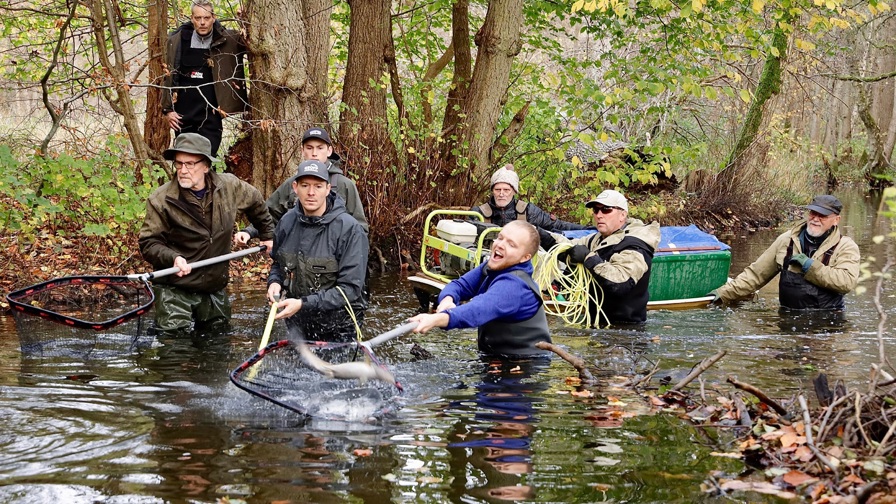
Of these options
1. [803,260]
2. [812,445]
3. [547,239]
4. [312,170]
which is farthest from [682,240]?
[812,445]

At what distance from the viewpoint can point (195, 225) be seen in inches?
319

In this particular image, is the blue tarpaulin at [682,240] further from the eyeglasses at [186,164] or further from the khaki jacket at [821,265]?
the eyeglasses at [186,164]

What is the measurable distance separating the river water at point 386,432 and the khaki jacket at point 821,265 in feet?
5.17

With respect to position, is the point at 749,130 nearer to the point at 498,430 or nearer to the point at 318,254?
the point at 318,254

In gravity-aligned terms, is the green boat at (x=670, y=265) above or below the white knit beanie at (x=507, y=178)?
below

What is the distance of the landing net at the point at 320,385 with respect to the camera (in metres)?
5.91

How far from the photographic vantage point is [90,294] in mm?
10117

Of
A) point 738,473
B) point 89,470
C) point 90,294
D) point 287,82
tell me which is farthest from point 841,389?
point 287,82

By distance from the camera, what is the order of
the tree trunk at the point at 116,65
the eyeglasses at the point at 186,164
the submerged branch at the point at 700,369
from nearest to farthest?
1. the submerged branch at the point at 700,369
2. the eyeglasses at the point at 186,164
3. the tree trunk at the point at 116,65

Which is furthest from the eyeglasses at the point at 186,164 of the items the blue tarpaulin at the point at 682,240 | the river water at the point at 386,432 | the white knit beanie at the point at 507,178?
the blue tarpaulin at the point at 682,240

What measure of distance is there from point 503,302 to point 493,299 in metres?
0.09

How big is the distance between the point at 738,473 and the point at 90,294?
7646 mm

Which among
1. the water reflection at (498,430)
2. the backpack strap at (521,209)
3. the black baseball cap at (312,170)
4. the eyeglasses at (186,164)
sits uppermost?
the eyeglasses at (186,164)

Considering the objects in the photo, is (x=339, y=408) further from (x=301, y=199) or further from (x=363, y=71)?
(x=363, y=71)
